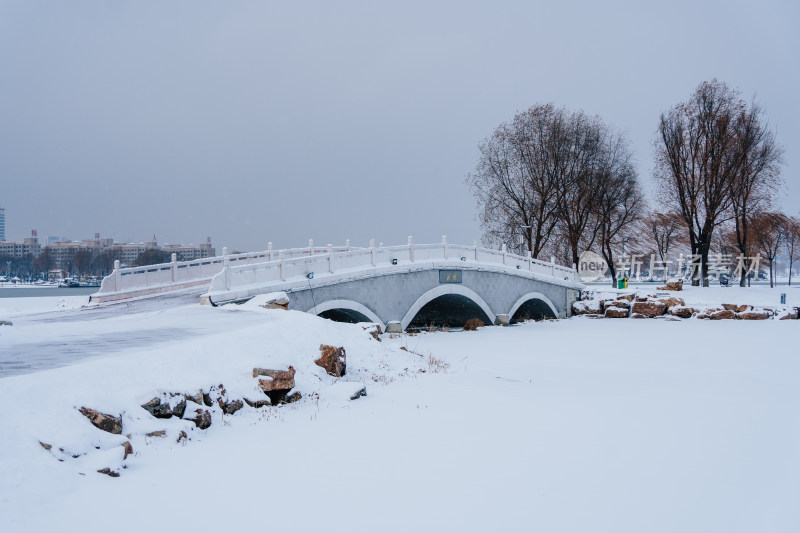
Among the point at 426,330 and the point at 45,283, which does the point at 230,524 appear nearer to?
the point at 426,330

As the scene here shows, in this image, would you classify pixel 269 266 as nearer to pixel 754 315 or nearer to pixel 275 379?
pixel 275 379

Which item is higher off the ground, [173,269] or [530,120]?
[530,120]

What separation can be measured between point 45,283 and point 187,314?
285 ft

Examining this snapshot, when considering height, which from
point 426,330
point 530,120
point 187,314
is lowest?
point 426,330

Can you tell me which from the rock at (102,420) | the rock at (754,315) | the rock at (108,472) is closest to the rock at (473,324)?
the rock at (754,315)

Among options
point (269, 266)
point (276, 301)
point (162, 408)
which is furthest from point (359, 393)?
point (269, 266)

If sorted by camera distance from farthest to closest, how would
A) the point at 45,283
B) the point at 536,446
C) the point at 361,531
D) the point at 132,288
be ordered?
the point at 45,283 < the point at 132,288 < the point at 536,446 < the point at 361,531

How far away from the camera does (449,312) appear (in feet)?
91.8

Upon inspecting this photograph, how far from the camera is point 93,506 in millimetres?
4426

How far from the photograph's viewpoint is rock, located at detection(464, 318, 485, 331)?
25462mm

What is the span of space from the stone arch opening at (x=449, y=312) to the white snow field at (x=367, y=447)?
14.1m

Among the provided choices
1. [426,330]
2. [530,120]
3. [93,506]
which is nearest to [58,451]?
[93,506]

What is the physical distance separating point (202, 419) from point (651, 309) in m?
27.5

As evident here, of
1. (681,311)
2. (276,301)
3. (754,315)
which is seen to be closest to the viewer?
(276,301)
